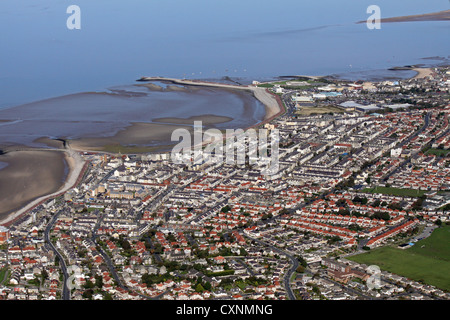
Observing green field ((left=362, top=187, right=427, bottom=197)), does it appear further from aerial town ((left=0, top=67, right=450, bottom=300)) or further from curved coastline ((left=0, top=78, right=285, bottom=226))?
curved coastline ((left=0, top=78, right=285, bottom=226))

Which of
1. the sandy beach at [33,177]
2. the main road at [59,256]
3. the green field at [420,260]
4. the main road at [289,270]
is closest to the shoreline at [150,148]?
the sandy beach at [33,177]

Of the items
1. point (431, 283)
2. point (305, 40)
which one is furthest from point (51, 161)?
point (305, 40)

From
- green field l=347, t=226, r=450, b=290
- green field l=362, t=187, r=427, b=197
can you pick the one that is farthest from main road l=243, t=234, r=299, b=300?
green field l=362, t=187, r=427, b=197

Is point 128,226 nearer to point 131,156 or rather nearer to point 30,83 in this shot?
point 131,156

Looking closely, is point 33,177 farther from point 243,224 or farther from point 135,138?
point 243,224

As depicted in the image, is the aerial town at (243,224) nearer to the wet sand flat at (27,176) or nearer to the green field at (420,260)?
the green field at (420,260)

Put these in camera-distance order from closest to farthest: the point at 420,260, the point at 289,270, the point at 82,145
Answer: the point at 289,270 → the point at 420,260 → the point at 82,145

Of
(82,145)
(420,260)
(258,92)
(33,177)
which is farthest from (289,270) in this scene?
(258,92)
